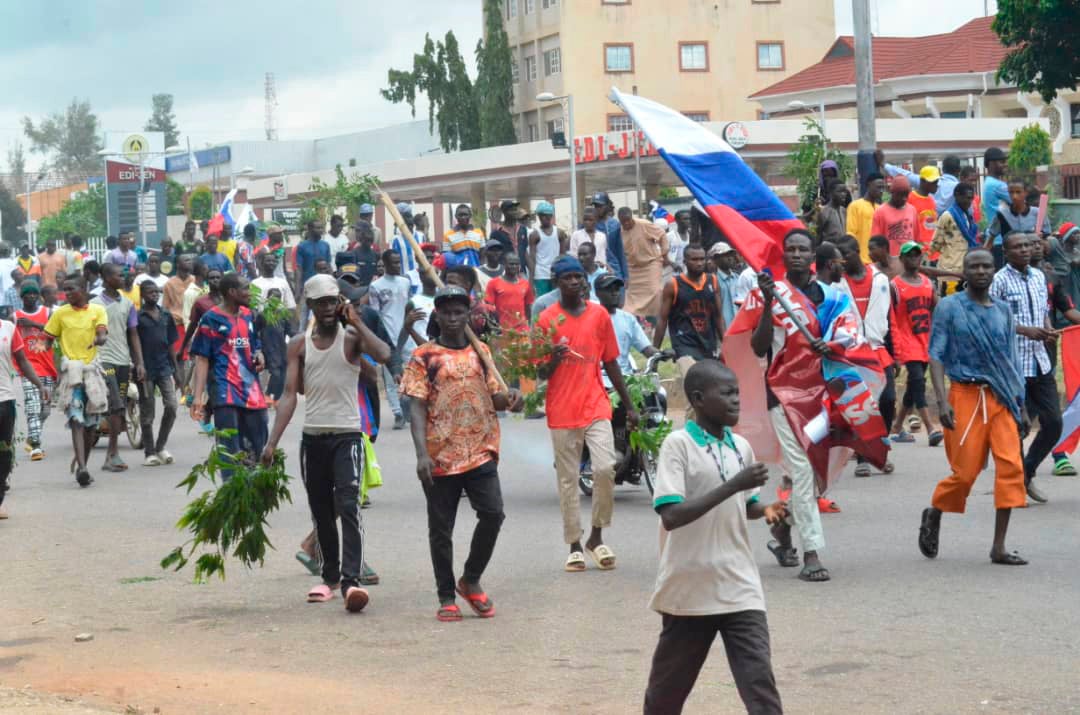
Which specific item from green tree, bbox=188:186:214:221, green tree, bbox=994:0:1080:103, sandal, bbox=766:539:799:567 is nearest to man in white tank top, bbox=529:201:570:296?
sandal, bbox=766:539:799:567

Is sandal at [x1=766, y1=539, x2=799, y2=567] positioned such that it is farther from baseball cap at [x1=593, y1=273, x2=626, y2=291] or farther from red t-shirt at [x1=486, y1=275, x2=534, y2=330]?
red t-shirt at [x1=486, y1=275, x2=534, y2=330]

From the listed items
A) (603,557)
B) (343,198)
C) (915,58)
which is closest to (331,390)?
(603,557)

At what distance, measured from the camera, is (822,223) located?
18.0 m

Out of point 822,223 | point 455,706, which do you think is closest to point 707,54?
point 822,223

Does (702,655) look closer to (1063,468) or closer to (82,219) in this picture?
(1063,468)

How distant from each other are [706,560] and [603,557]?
14.0ft

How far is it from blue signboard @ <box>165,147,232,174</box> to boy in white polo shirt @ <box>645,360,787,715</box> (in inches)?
3573

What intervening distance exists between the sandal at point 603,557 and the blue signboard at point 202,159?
86807mm

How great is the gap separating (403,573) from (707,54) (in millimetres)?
65507

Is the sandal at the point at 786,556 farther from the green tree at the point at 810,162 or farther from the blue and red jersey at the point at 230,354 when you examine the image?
the green tree at the point at 810,162

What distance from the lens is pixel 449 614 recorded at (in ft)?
27.9

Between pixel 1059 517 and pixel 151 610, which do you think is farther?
pixel 1059 517

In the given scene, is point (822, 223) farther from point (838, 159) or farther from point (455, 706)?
point (455, 706)

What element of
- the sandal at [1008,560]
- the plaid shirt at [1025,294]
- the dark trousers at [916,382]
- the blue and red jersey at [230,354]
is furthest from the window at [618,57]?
the sandal at [1008,560]
